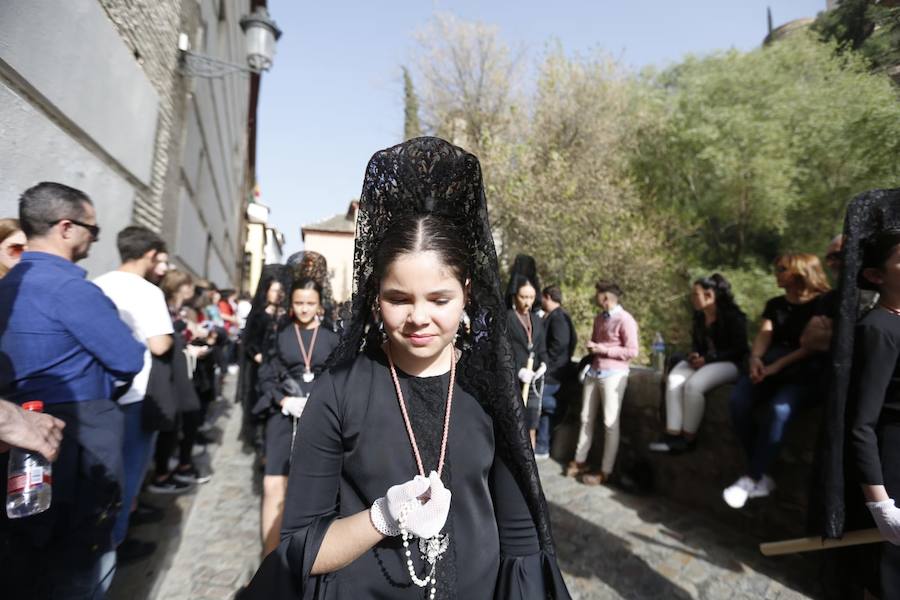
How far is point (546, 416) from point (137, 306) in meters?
4.68

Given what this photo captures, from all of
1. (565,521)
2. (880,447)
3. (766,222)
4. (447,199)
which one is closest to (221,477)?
(565,521)

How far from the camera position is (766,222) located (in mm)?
15688

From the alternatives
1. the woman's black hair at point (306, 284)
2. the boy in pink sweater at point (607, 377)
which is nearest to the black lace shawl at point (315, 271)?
the woman's black hair at point (306, 284)

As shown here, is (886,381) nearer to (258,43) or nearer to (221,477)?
(221,477)

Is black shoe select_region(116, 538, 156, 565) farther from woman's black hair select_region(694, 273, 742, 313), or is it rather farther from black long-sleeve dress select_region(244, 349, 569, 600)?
woman's black hair select_region(694, 273, 742, 313)

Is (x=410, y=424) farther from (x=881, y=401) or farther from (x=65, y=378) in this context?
(x=881, y=401)

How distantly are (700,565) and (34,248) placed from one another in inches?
181

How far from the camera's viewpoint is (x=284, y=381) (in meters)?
3.90

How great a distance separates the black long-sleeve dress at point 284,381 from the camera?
146 inches

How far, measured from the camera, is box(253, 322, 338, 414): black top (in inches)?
152

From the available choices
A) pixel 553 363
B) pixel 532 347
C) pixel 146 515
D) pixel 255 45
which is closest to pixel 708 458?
pixel 553 363

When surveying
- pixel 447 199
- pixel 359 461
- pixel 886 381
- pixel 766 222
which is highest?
pixel 766 222

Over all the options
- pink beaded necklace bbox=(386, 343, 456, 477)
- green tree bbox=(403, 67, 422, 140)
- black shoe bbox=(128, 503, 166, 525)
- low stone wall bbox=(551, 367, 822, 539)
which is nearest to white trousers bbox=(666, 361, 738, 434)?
low stone wall bbox=(551, 367, 822, 539)

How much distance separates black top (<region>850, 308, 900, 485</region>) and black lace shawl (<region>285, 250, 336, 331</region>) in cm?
348
